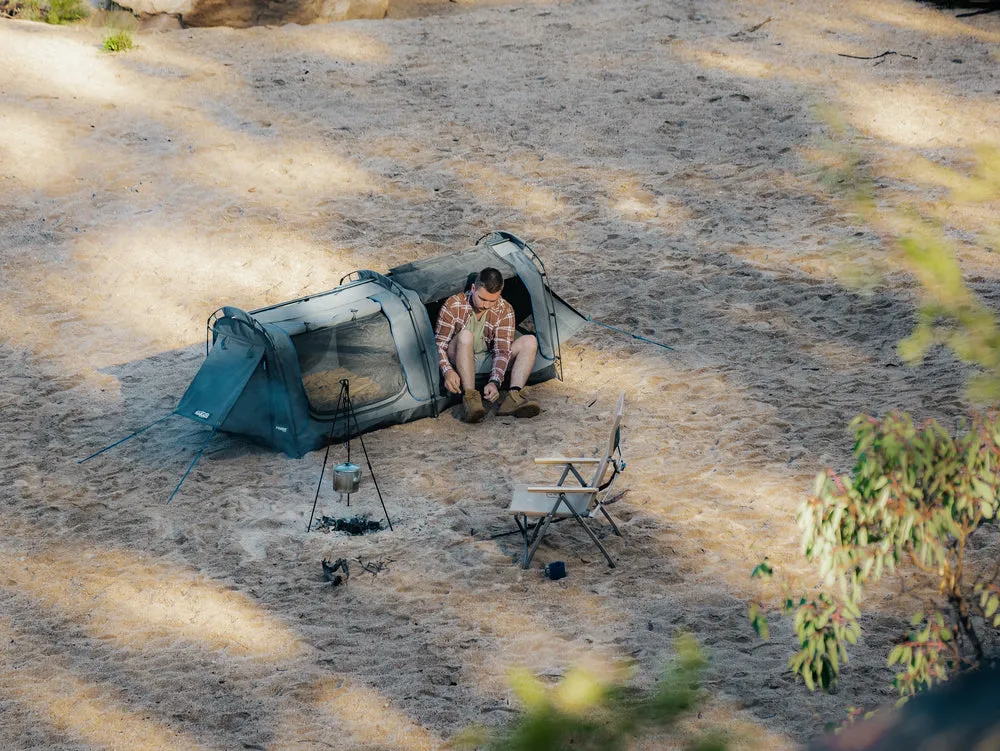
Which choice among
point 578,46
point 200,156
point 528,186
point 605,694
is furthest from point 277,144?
point 605,694

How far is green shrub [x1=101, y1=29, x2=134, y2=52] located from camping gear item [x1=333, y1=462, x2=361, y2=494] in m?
9.86

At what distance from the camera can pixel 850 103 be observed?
1390cm

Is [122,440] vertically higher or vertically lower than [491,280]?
lower

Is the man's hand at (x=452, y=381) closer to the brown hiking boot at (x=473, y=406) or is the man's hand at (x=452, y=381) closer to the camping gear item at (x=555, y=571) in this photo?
the brown hiking boot at (x=473, y=406)

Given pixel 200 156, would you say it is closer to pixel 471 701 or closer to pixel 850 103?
pixel 850 103

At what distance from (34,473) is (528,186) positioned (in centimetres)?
659

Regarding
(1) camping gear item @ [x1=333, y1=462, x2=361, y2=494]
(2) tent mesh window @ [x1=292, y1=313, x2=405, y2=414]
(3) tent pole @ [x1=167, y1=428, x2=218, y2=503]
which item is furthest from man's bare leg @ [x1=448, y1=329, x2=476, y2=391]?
(3) tent pole @ [x1=167, y1=428, x2=218, y2=503]

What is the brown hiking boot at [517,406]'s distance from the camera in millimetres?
8750

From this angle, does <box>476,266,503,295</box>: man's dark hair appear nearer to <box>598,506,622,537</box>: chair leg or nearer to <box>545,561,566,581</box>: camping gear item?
<box>598,506,622,537</box>: chair leg

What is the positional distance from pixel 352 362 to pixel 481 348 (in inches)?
42.1

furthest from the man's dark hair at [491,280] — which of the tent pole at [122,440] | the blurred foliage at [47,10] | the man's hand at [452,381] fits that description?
the blurred foliage at [47,10]

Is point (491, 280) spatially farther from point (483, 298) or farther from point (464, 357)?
point (464, 357)

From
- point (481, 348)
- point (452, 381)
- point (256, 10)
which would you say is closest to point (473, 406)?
point (452, 381)

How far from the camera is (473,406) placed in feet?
28.4
